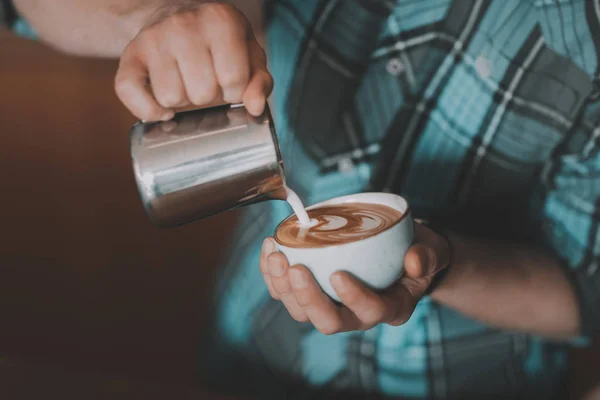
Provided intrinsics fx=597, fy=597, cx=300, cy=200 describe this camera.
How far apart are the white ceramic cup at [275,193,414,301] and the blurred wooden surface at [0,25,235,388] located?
1.41 meters

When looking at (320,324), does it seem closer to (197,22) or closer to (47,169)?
(197,22)

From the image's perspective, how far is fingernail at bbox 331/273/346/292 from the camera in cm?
62

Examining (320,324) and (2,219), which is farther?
(2,219)

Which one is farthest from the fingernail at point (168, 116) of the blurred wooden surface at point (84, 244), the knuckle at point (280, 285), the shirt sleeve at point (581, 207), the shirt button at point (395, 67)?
the blurred wooden surface at point (84, 244)

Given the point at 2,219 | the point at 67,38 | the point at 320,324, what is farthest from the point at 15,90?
the point at 320,324

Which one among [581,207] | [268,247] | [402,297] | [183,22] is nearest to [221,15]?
[183,22]

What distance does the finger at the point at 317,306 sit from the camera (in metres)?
0.63

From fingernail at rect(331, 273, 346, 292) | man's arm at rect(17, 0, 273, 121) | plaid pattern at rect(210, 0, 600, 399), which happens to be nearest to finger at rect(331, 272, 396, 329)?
fingernail at rect(331, 273, 346, 292)

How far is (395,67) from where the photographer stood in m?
0.99

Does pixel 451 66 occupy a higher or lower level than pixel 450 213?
higher

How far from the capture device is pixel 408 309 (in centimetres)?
70

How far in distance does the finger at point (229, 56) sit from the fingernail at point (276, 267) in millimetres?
194

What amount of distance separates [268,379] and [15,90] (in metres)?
1.47

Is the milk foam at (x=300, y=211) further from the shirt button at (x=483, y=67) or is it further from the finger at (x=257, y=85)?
the shirt button at (x=483, y=67)
